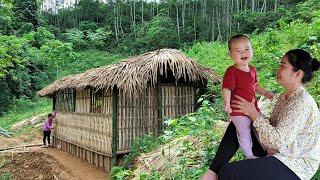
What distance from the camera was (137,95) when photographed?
Result: 9.52 metres

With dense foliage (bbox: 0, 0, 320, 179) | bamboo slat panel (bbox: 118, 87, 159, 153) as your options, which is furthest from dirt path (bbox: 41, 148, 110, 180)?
dense foliage (bbox: 0, 0, 320, 179)

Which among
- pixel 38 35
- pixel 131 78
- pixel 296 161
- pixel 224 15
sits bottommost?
pixel 296 161

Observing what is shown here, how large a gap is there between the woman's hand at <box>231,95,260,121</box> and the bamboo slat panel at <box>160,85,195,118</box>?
7.35 metres

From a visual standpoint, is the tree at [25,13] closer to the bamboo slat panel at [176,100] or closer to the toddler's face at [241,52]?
the bamboo slat panel at [176,100]

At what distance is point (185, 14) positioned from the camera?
128 feet

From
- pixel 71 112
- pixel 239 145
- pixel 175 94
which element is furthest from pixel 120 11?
pixel 239 145

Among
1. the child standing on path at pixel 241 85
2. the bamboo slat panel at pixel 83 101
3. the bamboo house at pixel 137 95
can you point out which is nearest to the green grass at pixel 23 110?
the bamboo slat panel at pixel 83 101

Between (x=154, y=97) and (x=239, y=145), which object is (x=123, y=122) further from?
(x=239, y=145)

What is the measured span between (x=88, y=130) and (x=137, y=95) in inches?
107

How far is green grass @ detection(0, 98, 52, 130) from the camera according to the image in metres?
23.0

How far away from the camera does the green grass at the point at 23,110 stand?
23044 mm

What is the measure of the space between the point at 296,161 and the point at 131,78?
674 cm

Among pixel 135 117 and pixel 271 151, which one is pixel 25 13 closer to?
pixel 135 117

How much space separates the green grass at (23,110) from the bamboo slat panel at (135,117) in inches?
572
